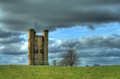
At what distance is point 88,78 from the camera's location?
3123 centimetres

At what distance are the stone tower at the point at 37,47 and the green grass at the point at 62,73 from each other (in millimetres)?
46424

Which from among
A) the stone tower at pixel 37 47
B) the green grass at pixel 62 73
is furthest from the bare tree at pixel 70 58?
the green grass at pixel 62 73

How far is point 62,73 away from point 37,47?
53.9m

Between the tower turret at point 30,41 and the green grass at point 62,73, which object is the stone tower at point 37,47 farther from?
the green grass at point 62,73

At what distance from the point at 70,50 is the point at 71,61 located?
5.71 meters

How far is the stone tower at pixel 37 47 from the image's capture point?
86.2 m

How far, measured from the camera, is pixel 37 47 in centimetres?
8856

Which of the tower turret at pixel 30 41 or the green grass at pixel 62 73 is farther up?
the tower turret at pixel 30 41

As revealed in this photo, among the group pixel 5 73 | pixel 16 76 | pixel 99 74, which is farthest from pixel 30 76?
pixel 99 74

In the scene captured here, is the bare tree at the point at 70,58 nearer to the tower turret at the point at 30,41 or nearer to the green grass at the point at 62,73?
the tower turret at the point at 30,41

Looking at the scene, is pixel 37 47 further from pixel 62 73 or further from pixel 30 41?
pixel 62 73

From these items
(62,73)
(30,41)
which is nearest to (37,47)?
(30,41)

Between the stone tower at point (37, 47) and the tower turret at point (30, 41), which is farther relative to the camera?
the tower turret at point (30, 41)

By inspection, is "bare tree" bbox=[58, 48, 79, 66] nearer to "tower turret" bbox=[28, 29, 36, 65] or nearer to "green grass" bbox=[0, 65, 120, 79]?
"tower turret" bbox=[28, 29, 36, 65]
